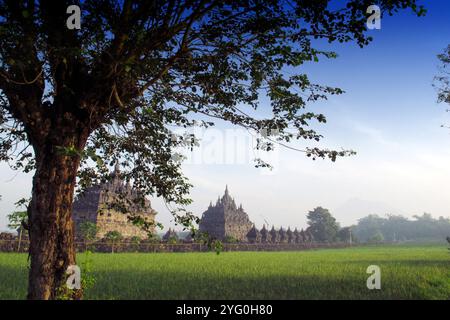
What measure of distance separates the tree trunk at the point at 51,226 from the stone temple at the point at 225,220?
185ft

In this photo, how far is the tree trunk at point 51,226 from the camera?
5.10 m

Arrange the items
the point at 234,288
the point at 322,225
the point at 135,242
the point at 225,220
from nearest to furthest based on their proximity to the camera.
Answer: the point at 234,288 < the point at 135,242 < the point at 225,220 < the point at 322,225

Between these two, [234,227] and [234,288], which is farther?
[234,227]

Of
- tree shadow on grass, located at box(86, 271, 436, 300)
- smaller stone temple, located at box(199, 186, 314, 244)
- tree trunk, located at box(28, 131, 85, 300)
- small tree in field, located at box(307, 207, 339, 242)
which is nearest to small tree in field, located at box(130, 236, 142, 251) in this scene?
tree shadow on grass, located at box(86, 271, 436, 300)

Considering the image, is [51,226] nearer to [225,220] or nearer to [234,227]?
[225,220]

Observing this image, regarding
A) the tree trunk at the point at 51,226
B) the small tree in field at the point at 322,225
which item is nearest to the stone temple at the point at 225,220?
the small tree in field at the point at 322,225

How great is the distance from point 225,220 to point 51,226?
58.9 meters

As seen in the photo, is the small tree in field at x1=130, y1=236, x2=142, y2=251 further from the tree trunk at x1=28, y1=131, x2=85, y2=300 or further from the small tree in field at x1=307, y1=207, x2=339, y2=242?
the small tree in field at x1=307, y1=207, x2=339, y2=242

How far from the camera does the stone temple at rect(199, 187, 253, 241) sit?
206 ft

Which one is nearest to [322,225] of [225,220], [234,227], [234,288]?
[234,227]

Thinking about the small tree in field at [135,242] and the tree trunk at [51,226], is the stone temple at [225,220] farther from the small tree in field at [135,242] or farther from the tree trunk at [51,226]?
the tree trunk at [51,226]

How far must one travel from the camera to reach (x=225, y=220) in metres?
63.1
